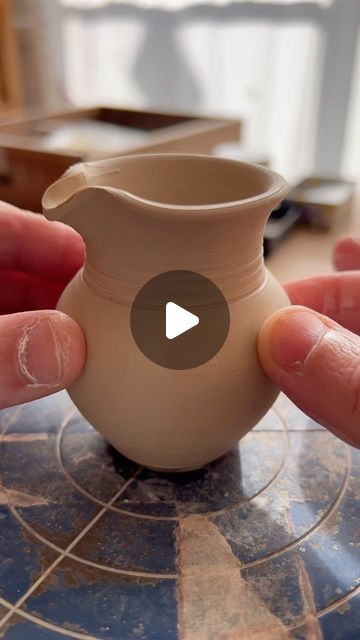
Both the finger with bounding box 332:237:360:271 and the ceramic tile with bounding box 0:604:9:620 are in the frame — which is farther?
the finger with bounding box 332:237:360:271

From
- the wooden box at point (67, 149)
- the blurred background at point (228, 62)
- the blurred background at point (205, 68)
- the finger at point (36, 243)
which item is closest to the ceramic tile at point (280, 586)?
the finger at point (36, 243)

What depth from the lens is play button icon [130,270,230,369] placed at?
566 mm

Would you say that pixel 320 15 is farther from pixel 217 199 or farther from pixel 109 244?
pixel 109 244

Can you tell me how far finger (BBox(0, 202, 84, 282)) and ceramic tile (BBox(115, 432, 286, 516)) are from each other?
342mm

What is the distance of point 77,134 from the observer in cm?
153

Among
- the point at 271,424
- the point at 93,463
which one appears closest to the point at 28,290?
the point at 93,463

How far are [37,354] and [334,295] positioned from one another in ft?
1.41

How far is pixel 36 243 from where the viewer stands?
0.84 m

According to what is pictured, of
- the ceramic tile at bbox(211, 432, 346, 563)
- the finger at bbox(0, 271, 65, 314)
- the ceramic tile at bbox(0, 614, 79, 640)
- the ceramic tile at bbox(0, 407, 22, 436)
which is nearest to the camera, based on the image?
the ceramic tile at bbox(0, 614, 79, 640)

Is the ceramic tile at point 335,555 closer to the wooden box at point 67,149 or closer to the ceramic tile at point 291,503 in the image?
the ceramic tile at point 291,503

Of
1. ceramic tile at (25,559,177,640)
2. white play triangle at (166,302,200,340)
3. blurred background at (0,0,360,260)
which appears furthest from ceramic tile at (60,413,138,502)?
blurred background at (0,0,360,260)

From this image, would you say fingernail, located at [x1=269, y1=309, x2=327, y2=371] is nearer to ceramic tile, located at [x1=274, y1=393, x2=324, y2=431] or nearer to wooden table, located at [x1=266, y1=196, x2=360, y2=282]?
ceramic tile, located at [x1=274, y1=393, x2=324, y2=431]

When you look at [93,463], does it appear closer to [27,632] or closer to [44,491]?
[44,491]

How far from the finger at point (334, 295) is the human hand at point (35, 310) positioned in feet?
1.08
